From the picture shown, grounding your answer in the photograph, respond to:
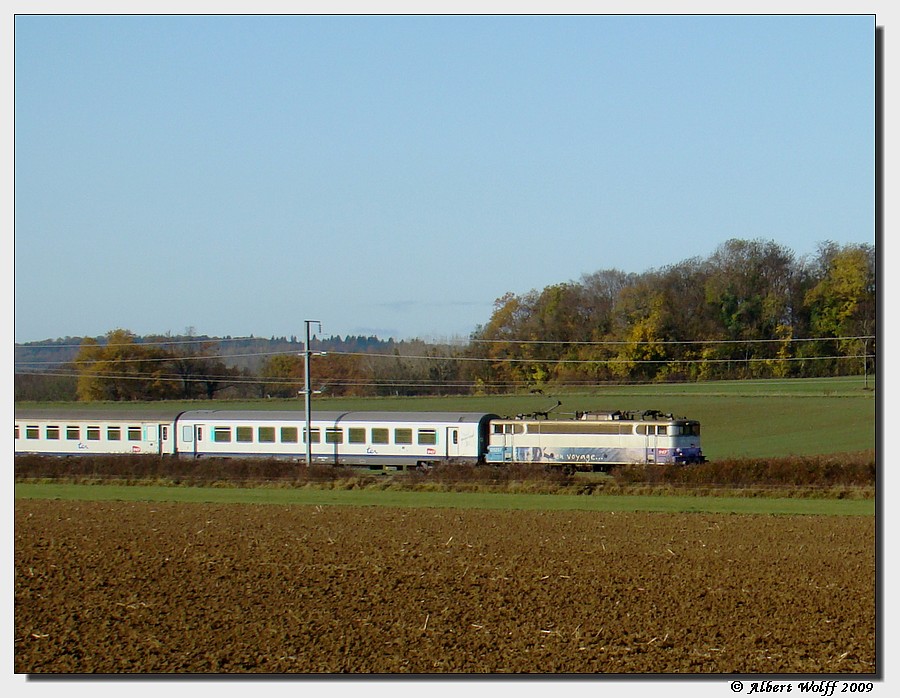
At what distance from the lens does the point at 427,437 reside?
4091 cm

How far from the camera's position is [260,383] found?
178ft

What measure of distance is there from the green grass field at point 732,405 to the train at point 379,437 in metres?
4.64

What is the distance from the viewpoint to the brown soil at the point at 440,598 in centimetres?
1226

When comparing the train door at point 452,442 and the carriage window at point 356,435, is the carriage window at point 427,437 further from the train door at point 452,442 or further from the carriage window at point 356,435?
the carriage window at point 356,435

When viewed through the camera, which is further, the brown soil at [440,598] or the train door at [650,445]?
the train door at [650,445]

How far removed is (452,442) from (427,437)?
3.27ft

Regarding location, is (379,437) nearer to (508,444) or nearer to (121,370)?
(508,444)

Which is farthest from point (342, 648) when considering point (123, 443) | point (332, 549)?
point (123, 443)

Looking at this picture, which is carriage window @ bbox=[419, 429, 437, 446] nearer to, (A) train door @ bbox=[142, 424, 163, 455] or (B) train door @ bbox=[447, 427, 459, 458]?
(B) train door @ bbox=[447, 427, 459, 458]

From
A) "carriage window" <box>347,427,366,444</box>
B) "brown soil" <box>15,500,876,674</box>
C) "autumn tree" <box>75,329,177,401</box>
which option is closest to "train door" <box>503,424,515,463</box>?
"carriage window" <box>347,427,366,444</box>

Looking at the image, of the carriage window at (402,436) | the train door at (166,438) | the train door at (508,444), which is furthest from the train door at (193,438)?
the train door at (508,444)

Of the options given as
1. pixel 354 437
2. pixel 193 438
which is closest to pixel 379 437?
pixel 354 437

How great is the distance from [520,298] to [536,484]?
2323 centimetres

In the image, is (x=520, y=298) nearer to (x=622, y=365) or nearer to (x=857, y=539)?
(x=622, y=365)
